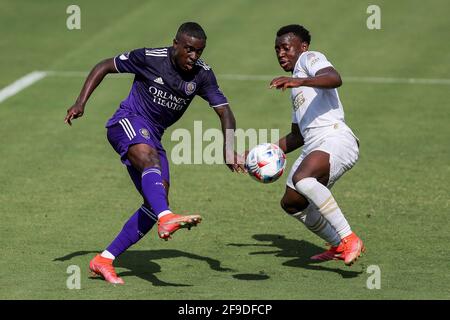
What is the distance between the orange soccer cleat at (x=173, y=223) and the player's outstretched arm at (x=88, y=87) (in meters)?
1.69

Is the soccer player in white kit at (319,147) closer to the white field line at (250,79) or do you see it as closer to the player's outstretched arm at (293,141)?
the player's outstretched arm at (293,141)

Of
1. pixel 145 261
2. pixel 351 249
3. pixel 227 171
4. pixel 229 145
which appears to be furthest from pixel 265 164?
pixel 227 171

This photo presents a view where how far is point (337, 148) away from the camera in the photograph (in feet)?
37.1

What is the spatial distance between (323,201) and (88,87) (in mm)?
2919

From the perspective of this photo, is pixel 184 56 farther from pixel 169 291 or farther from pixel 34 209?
pixel 34 209

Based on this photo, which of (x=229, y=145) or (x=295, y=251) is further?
(x=295, y=251)

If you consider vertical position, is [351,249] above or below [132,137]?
below

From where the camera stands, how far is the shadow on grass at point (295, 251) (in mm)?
11680


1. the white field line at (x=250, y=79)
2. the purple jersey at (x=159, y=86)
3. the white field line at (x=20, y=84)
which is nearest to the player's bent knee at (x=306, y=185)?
the purple jersey at (x=159, y=86)

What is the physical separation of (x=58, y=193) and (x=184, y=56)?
4867mm

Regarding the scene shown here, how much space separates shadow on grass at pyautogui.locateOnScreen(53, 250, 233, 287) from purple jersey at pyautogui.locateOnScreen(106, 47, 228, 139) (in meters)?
1.58

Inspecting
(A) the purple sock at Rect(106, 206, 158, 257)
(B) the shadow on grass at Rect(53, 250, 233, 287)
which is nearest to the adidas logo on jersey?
(A) the purple sock at Rect(106, 206, 158, 257)

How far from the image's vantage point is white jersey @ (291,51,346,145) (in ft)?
37.5

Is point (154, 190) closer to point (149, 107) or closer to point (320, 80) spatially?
point (149, 107)
